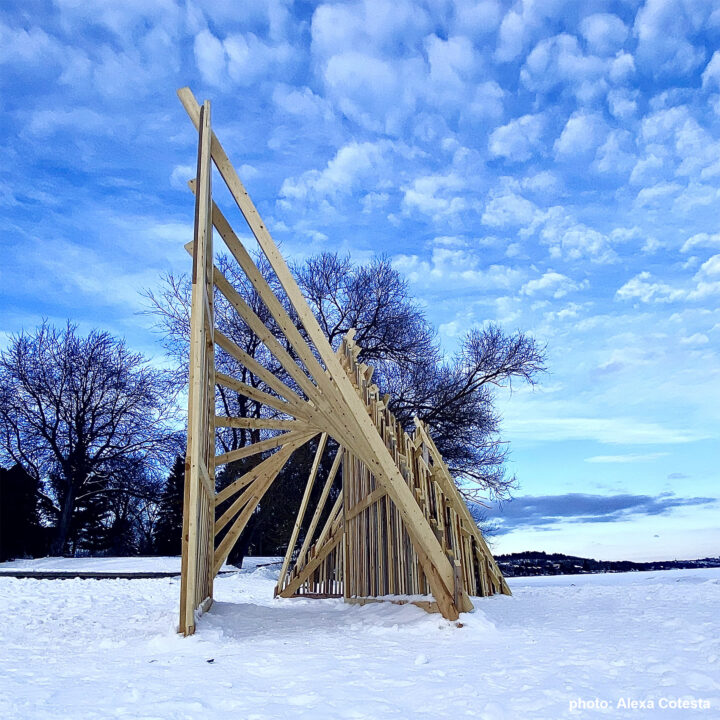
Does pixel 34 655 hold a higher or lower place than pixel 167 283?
lower

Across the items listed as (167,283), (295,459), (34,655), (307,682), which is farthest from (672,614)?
(167,283)

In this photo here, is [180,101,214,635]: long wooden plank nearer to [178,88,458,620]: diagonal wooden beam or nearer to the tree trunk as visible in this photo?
[178,88,458,620]: diagonal wooden beam

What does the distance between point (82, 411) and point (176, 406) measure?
3611mm

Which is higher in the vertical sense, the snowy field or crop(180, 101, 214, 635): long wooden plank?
crop(180, 101, 214, 635): long wooden plank

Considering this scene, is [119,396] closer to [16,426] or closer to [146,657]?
[16,426]

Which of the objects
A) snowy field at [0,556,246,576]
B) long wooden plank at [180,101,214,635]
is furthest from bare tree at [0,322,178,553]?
long wooden plank at [180,101,214,635]

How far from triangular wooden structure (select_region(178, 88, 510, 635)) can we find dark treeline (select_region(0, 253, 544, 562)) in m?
8.11

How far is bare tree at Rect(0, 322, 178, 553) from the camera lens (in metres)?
20.8

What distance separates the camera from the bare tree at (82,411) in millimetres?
20781

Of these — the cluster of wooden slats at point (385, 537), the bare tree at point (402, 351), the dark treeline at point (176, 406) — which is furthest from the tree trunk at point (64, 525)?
the cluster of wooden slats at point (385, 537)

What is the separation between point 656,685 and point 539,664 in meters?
0.68

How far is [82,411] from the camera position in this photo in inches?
824

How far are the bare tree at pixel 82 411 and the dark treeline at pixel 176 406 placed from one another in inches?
1.7

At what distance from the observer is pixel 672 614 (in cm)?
569
